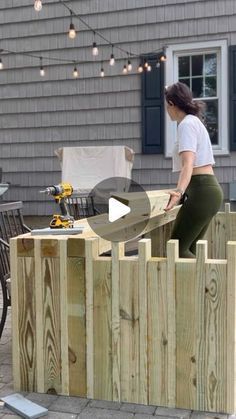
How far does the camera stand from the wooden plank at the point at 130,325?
257 cm

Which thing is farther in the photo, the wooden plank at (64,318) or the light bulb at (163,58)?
the light bulb at (163,58)

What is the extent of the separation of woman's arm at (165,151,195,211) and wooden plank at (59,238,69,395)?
704 millimetres

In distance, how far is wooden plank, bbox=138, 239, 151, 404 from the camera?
2.54 meters

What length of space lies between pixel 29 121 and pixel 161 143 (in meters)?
2.18

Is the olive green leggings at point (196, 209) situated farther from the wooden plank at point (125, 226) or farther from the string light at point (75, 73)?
the string light at point (75, 73)

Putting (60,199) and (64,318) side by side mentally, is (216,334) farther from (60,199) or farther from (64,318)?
(60,199)

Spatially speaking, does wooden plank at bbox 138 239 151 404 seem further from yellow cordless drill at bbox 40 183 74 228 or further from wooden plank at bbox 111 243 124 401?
yellow cordless drill at bbox 40 183 74 228

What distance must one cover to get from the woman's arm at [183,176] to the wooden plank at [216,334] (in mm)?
602

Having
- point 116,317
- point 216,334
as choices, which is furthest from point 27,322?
point 216,334

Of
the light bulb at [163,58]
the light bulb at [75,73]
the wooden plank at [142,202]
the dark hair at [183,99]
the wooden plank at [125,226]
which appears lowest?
the wooden plank at [125,226]

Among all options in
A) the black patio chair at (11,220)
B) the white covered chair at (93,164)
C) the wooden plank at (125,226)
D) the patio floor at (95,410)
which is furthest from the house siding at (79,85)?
the patio floor at (95,410)

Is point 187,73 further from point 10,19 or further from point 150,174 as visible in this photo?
point 10,19

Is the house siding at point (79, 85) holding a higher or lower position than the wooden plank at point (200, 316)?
higher

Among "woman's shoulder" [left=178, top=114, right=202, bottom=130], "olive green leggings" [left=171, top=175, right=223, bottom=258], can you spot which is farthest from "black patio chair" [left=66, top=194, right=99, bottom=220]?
"woman's shoulder" [left=178, top=114, right=202, bottom=130]
